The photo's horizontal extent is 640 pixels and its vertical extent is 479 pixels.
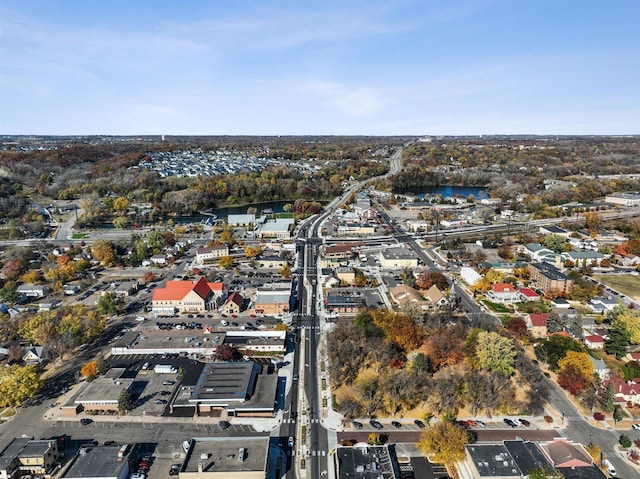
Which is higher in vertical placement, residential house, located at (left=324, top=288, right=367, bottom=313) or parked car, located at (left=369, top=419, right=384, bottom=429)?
residential house, located at (left=324, top=288, right=367, bottom=313)

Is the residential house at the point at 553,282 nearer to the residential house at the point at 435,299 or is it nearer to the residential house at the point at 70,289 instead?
the residential house at the point at 435,299

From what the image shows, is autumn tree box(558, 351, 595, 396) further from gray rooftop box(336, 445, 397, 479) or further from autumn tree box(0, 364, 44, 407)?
autumn tree box(0, 364, 44, 407)

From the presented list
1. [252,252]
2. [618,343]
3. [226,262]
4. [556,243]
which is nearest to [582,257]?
[556,243]

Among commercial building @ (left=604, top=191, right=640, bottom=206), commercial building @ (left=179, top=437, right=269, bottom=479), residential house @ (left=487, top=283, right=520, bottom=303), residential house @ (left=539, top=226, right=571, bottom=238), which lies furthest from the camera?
commercial building @ (left=604, top=191, right=640, bottom=206)

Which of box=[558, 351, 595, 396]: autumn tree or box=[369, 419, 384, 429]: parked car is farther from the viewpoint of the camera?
box=[558, 351, 595, 396]: autumn tree

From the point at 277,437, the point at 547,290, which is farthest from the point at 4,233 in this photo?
the point at 547,290

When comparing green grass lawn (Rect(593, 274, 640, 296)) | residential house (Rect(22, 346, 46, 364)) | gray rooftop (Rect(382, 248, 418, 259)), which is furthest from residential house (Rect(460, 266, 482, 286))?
residential house (Rect(22, 346, 46, 364))

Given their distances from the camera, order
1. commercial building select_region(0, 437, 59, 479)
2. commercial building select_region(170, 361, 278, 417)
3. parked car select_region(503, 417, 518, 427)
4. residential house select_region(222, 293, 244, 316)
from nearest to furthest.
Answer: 1. commercial building select_region(0, 437, 59, 479)
2. parked car select_region(503, 417, 518, 427)
3. commercial building select_region(170, 361, 278, 417)
4. residential house select_region(222, 293, 244, 316)

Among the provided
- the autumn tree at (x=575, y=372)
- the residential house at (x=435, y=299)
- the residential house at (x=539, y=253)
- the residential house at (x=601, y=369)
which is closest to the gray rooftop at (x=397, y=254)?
the residential house at (x=435, y=299)
